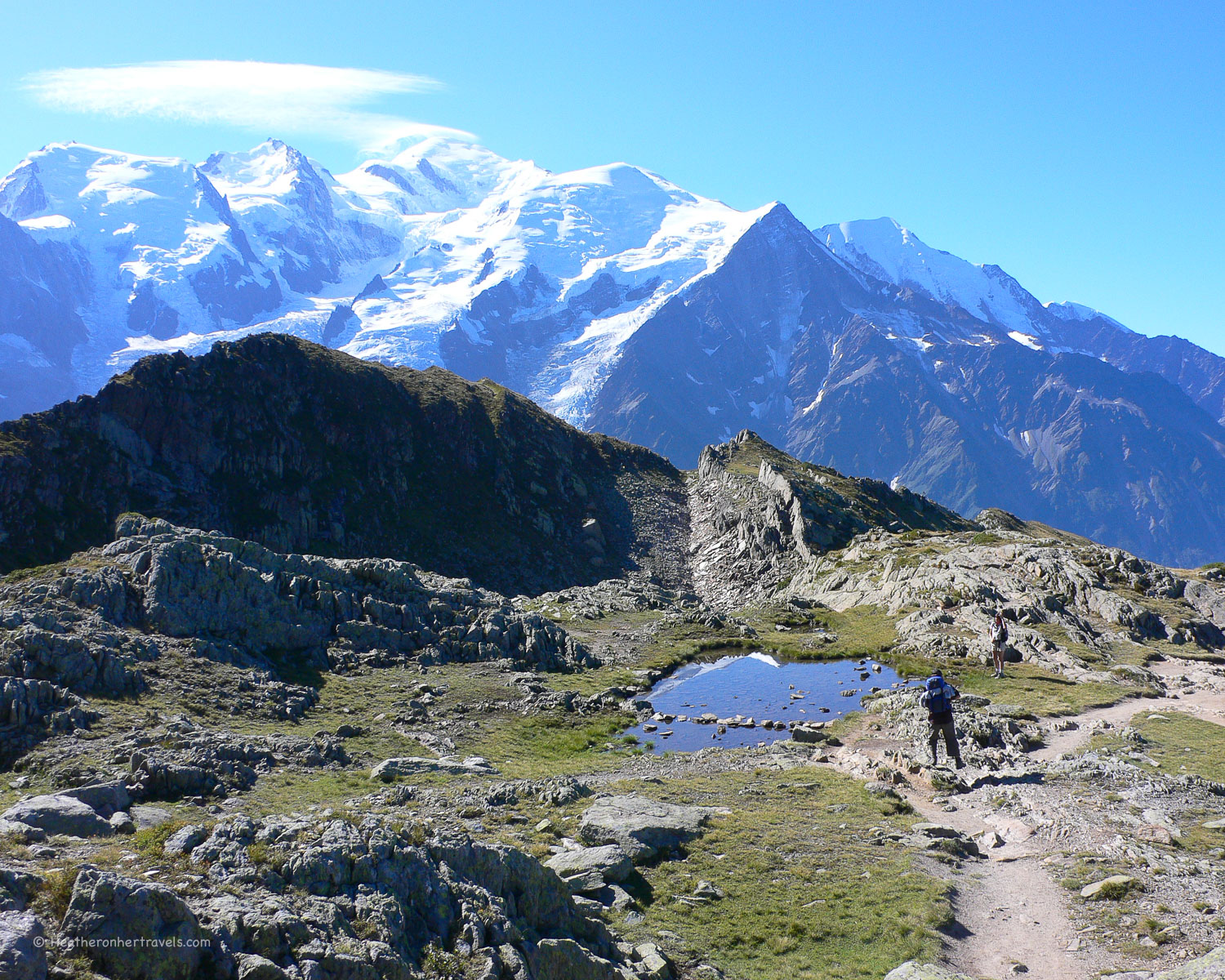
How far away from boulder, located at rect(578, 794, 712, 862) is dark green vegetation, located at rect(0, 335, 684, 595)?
285 ft

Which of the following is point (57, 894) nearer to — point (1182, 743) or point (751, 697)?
point (1182, 743)

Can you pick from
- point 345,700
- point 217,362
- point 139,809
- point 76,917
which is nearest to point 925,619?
point 345,700

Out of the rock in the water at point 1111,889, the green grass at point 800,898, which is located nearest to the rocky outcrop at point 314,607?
the green grass at point 800,898

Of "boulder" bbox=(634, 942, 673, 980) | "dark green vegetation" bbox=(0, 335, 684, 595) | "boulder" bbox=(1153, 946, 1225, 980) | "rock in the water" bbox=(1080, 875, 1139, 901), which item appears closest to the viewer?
"boulder" bbox=(1153, 946, 1225, 980)

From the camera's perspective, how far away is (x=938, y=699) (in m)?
32.5

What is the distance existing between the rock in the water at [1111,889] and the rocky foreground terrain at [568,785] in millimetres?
119

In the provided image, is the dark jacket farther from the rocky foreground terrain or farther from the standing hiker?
the standing hiker

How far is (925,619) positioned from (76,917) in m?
66.7

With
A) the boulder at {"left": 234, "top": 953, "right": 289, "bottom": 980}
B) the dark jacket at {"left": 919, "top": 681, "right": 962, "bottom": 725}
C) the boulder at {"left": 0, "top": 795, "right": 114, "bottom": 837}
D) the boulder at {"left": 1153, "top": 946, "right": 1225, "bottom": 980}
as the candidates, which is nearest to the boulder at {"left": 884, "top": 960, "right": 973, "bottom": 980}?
the boulder at {"left": 1153, "top": 946, "right": 1225, "bottom": 980}

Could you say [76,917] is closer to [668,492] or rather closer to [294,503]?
[294,503]

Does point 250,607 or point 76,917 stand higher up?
point 250,607

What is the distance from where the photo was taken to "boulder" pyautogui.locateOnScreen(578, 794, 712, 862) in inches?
958

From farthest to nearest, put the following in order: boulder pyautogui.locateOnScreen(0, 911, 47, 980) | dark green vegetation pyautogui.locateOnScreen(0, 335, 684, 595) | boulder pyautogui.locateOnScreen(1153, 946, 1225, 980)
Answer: dark green vegetation pyautogui.locateOnScreen(0, 335, 684, 595)
boulder pyautogui.locateOnScreen(1153, 946, 1225, 980)
boulder pyautogui.locateOnScreen(0, 911, 47, 980)

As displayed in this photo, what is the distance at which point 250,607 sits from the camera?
5153 cm
